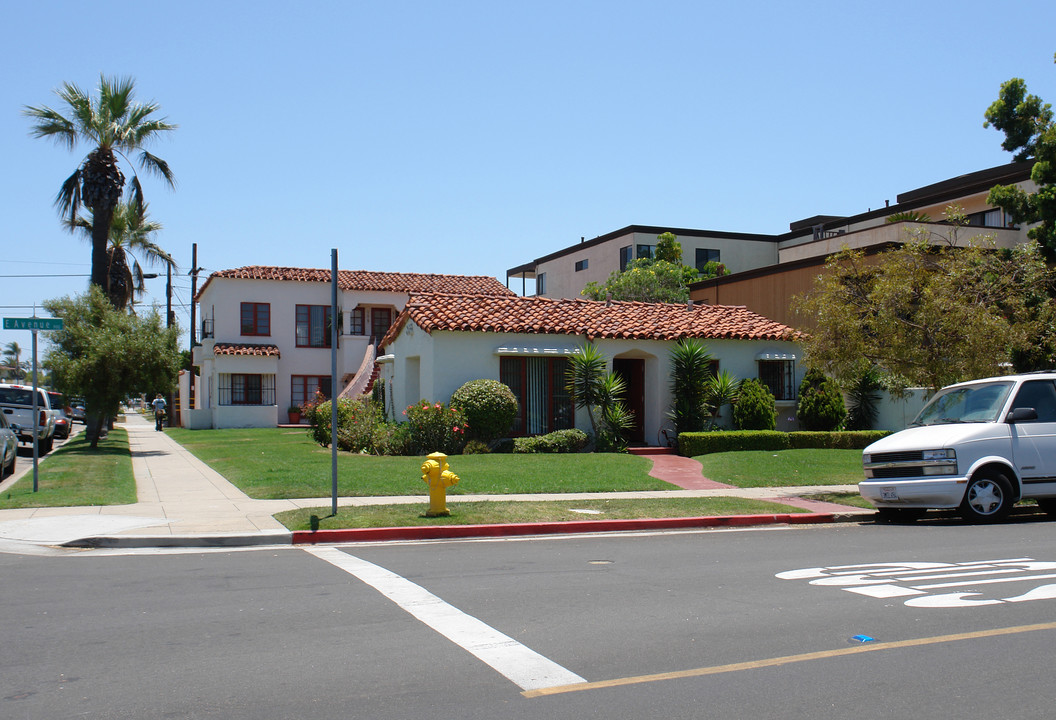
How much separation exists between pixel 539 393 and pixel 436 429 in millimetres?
3301

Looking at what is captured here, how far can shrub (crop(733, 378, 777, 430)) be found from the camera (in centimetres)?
2278

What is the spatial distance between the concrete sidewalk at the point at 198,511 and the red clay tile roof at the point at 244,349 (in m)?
20.3

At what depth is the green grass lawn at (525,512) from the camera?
38.2 ft

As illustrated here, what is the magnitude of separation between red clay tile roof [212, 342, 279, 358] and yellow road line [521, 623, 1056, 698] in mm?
35833

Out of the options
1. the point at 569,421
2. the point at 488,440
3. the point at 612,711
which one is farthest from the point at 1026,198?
the point at 612,711

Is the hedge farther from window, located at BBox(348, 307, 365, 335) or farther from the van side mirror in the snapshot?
window, located at BBox(348, 307, 365, 335)

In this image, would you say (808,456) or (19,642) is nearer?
(19,642)

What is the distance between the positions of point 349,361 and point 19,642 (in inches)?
1371

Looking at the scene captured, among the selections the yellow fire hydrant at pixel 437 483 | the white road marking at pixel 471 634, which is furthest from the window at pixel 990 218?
the white road marking at pixel 471 634

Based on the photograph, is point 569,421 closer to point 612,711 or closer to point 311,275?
point 612,711

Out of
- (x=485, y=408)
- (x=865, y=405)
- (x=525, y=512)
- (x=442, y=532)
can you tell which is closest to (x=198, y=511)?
(x=442, y=532)

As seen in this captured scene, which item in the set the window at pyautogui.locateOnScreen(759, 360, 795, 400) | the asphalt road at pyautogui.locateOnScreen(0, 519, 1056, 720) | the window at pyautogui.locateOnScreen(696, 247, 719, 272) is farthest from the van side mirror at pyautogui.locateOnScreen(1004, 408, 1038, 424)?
the window at pyautogui.locateOnScreen(696, 247, 719, 272)

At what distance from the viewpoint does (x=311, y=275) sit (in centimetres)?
4119

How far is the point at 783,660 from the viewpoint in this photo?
5.65m
